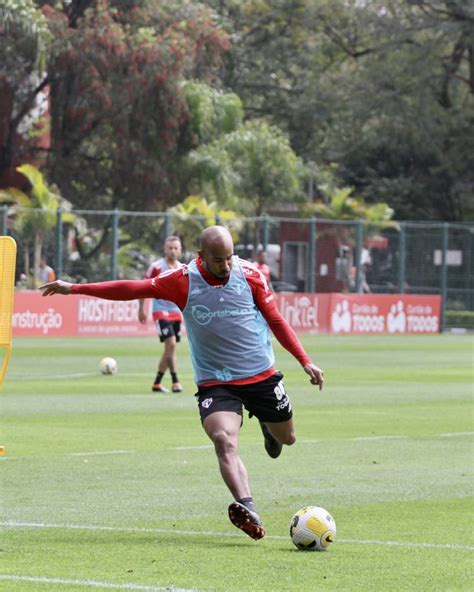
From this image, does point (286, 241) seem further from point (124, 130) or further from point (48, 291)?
point (48, 291)

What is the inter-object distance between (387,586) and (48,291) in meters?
2.96

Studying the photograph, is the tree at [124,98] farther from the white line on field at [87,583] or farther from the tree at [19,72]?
the white line on field at [87,583]

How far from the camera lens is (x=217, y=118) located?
4891 centimetres

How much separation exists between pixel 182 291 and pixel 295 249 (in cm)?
3344

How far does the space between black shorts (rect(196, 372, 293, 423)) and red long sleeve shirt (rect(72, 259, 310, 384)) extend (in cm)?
5

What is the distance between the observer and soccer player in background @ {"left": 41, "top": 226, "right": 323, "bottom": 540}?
930 cm

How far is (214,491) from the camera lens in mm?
11250

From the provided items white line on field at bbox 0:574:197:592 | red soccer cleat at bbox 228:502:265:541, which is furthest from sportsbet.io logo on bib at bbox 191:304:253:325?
white line on field at bbox 0:574:197:592

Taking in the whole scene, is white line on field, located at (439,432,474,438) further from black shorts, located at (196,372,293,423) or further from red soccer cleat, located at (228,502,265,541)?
red soccer cleat, located at (228,502,265,541)

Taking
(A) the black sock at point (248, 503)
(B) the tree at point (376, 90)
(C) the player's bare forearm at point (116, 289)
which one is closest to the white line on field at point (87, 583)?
(A) the black sock at point (248, 503)

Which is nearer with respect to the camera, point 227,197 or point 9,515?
point 9,515

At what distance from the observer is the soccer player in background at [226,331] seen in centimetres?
930

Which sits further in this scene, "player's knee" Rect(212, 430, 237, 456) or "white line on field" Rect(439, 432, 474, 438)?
"white line on field" Rect(439, 432, 474, 438)

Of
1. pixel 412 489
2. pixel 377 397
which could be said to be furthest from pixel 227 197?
pixel 412 489
